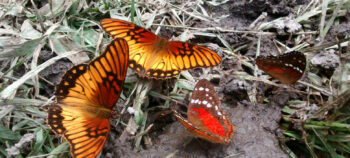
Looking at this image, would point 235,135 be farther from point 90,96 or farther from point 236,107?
point 90,96

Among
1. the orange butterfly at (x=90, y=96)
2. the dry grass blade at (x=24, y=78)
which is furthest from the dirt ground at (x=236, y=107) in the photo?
the orange butterfly at (x=90, y=96)

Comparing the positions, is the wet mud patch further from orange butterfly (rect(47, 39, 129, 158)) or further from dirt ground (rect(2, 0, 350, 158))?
orange butterfly (rect(47, 39, 129, 158))

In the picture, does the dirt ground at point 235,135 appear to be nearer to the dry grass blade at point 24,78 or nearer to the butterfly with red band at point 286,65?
the butterfly with red band at point 286,65

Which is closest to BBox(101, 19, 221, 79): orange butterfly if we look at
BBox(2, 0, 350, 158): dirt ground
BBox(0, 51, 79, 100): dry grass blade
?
BBox(2, 0, 350, 158): dirt ground

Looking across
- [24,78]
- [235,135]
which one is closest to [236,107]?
[235,135]

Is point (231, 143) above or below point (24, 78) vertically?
below

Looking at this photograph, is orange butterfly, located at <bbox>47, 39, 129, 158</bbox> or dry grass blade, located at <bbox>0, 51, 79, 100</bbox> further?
dry grass blade, located at <bbox>0, 51, 79, 100</bbox>
